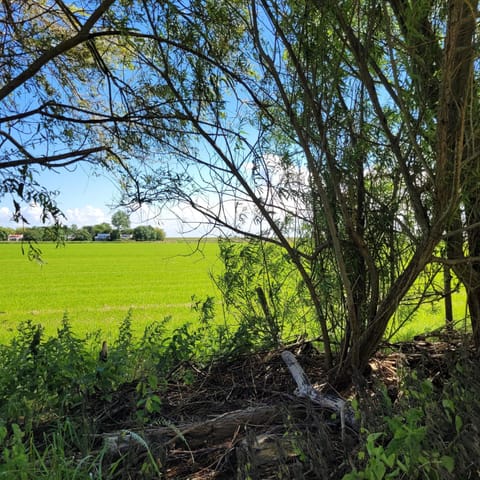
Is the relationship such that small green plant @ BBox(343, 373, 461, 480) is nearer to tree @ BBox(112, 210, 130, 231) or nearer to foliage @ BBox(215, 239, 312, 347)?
foliage @ BBox(215, 239, 312, 347)

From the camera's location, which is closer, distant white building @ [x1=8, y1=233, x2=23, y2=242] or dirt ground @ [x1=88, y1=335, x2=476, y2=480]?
dirt ground @ [x1=88, y1=335, x2=476, y2=480]

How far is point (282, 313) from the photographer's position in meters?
3.46

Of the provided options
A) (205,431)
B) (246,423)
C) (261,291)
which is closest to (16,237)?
(261,291)

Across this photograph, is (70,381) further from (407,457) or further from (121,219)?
(407,457)

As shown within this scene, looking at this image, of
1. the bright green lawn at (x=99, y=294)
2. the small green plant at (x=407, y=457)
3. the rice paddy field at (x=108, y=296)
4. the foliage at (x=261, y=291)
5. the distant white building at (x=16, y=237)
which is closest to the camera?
the small green plant at (x=407, y=457)

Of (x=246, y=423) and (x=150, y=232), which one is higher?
(x=150, y=232)

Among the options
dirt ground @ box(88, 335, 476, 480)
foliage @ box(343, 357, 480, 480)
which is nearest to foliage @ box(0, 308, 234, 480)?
dirt ground @ box(88, 335, 476, 480)

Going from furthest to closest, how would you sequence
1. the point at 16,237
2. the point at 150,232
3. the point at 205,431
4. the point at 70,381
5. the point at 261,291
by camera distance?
the point at 150,232 < the point at 16,237 < the point at 261,291 < the point at 70,381 < the point at 205,431

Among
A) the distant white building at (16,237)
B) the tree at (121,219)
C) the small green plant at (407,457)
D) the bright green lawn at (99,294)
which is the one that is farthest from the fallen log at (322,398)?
the distant white building at (16,237)

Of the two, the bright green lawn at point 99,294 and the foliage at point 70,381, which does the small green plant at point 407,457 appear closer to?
the foliage at point 70,381

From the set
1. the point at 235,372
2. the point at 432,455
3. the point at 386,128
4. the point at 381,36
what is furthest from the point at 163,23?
the point at 432,455

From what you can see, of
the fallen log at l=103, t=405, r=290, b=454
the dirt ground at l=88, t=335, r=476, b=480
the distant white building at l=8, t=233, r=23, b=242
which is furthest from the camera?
the distant white building at l=8, t=233, r=23, b=242

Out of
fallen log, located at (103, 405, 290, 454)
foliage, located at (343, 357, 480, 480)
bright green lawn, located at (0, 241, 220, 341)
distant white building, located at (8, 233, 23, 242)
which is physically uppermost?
distant white building, located at (8, 233, 23, 242)

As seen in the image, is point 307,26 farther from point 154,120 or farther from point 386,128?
point 154,120
